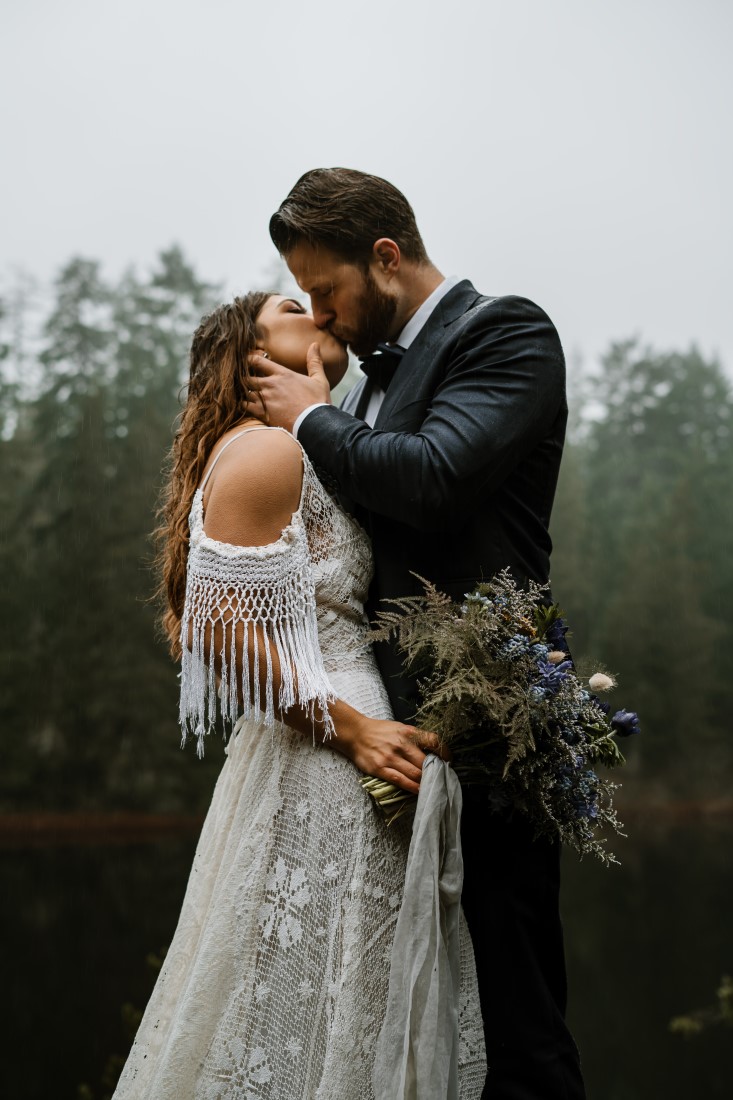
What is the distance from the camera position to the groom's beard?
237 cm

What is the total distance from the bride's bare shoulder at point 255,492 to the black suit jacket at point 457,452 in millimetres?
82

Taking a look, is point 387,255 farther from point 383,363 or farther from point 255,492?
point 255,492

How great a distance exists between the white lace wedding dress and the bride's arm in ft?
0.11

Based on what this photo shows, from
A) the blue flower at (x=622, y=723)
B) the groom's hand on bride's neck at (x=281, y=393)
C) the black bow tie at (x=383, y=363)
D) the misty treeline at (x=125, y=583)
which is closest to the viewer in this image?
the blue flower at (x=622, y=723)

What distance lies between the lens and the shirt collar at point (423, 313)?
7.68 ft

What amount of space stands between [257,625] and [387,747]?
0.31 metres

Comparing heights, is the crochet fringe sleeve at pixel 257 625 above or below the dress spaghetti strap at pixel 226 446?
below

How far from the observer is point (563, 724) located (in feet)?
5.98

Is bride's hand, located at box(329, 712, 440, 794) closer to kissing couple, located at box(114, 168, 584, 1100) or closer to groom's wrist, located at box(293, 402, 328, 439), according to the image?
kissing couple, located at box(114, 168, 584, 1100)

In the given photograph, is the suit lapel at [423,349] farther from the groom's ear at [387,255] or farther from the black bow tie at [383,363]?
the groom's ear at [387,255]

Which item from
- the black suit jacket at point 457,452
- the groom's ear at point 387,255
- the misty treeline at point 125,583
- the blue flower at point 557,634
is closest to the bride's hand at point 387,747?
the black suit jacket at point 457,452

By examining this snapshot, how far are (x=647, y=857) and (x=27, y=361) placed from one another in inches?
446

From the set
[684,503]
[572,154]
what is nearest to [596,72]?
[572,154]

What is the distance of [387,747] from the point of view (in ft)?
6.21
